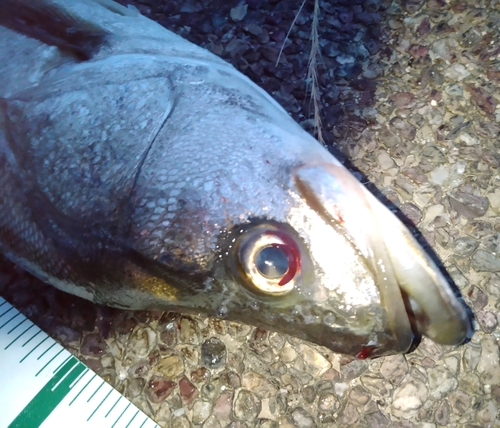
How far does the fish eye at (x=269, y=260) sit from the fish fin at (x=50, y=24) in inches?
24.8

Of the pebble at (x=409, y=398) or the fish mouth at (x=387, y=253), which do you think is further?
the pebble at (x=409, y=398)

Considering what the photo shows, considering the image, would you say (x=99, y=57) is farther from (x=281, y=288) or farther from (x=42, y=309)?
(x=42, y=309)

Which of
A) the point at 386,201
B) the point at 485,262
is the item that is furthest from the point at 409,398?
the point at 386,201

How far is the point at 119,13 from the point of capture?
114 centimetres

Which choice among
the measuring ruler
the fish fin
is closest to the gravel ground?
the measuring ruler

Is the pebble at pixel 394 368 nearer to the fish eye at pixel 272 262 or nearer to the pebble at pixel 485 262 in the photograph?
the pebble at pixel 485 262

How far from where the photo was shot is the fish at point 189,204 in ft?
2.52

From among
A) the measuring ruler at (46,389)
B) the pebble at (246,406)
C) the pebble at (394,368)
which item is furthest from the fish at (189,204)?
the pebble at (246,406)

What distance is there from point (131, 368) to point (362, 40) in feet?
4.25

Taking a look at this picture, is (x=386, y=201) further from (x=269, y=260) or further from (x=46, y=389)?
(x=46, y=389)

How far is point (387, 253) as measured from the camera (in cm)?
77

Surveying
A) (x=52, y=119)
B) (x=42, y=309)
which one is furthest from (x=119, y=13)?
(x=42, y=309)

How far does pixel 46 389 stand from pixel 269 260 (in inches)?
27.4

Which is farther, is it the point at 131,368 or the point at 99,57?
the point at 131,368
